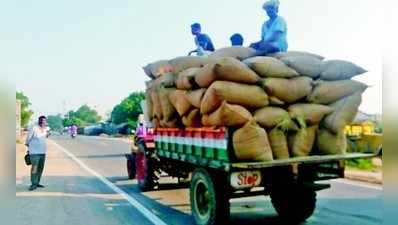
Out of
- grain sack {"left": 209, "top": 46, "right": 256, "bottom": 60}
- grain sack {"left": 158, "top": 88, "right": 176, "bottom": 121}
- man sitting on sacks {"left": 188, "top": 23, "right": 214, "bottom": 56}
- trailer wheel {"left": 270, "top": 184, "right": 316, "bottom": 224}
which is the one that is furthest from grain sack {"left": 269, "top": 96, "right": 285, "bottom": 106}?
man sitting on sacks {"left": 188, "top": 23, "right": 214, "bottom": 56}

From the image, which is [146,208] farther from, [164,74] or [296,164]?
[296,164]

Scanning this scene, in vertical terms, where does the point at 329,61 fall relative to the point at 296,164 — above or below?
above

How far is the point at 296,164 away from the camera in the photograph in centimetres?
641

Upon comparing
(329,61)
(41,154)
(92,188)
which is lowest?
(92,188)

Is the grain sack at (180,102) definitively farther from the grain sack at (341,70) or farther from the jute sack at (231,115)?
the grain sack at (341,70)

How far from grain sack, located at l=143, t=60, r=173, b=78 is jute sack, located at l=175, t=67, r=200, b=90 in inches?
29.4

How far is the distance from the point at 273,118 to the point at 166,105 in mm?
2365

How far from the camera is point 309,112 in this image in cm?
665

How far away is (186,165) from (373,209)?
125 inches

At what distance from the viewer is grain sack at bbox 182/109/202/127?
7.33 meters

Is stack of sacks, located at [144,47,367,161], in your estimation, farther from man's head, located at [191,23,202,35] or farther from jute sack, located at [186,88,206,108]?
man's head, located at [191,23,202,35]

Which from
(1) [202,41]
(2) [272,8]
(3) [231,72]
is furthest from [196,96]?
(1) [202,41]

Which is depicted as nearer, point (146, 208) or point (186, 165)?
point (186, 165)

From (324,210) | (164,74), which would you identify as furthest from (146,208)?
(324,210)
